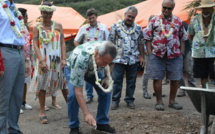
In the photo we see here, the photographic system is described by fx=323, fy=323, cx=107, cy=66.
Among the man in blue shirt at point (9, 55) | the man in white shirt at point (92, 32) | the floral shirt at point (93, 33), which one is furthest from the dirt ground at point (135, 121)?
the floral shirt at point (93, 33)

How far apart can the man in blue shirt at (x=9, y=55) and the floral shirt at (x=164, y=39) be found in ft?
8.32

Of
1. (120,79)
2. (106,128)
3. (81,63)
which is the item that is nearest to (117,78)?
(120,79)

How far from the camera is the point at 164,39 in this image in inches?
221

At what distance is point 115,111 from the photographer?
5695 millimetres

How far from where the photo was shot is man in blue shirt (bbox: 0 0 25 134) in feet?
12.1

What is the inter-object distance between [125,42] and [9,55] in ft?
8.46

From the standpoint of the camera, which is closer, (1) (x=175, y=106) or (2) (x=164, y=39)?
(2) (x=164, y=39)

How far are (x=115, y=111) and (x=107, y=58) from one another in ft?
7.64

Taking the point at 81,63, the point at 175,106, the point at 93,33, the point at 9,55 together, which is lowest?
the point at 175,106

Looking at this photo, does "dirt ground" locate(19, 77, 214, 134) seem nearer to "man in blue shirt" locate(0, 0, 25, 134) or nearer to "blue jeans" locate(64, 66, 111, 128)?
"blue jeans" locate(64, 66, 111, 128)

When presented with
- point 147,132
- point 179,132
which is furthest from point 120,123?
point 179,132

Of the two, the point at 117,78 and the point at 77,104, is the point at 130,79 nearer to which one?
the point at 117,78

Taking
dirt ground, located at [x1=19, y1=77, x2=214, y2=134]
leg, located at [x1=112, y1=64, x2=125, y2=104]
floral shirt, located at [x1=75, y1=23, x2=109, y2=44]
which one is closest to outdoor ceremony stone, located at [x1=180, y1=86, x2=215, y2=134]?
dirt ground, located at [x1=19, y1=77, x2=214, y2=134]

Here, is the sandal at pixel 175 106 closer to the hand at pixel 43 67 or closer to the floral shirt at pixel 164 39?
the floral shirt at pixel 164 39
